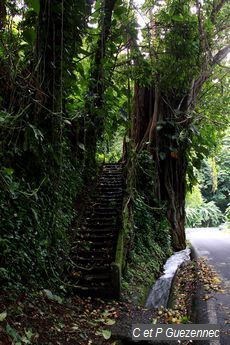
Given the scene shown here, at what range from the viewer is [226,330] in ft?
15.1

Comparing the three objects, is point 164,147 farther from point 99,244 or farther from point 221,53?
point 99,244

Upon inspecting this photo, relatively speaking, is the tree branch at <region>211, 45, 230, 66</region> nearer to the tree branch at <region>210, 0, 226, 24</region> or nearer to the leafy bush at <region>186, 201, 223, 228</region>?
the tree branch at <region>210, 0, 226, 24</region>

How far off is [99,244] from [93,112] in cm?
275

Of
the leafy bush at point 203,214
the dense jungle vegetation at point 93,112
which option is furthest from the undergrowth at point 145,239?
the leafy bush at point 203,214

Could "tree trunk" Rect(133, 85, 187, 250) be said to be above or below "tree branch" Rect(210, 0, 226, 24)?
below

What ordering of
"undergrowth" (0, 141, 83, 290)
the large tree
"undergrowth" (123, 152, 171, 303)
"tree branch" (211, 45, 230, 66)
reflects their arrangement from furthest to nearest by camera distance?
"tree branch" (211, 45, 230, 66) < the large tree < "undergrowth" (123, 152, 171, 303) < "undergrowth" (0, 141, 83, 290)

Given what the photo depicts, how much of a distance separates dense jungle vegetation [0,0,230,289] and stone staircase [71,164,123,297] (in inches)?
10.9

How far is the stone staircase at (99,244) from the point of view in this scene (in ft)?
18.6

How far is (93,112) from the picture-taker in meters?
7.48

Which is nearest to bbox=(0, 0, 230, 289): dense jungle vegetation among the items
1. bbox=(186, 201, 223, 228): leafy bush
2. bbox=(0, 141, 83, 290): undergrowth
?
bbox=(0, 141, 83, 290): undergrowth

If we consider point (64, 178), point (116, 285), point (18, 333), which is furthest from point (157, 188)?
point (18, 333)

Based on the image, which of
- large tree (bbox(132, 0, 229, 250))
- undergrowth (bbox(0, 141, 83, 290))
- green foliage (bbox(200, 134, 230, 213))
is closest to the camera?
undergrowth (bbox(0, 141, 83, 290))

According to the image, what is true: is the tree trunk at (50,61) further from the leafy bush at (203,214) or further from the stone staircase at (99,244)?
the leafy bush at (203,214)

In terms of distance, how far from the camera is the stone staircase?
18.6ft
